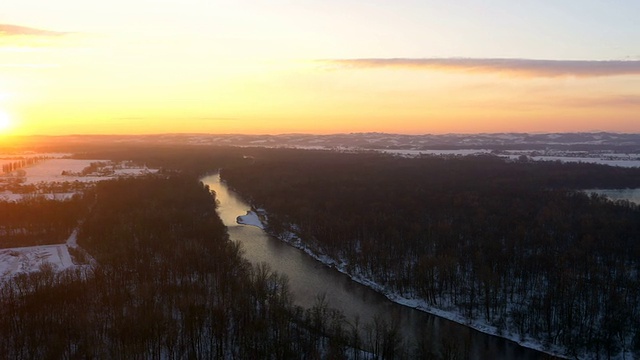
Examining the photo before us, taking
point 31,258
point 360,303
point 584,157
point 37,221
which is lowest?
point 360,303

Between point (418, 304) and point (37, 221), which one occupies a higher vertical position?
point (37, 221)

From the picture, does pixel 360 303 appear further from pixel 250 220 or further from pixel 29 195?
pixel 29 195

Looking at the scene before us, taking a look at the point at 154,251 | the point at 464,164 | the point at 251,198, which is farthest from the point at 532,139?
the point at 154,251

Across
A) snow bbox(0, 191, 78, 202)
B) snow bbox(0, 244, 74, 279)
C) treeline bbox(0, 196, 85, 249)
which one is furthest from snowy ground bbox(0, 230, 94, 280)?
snow bbox(0, 191, 78, 202)

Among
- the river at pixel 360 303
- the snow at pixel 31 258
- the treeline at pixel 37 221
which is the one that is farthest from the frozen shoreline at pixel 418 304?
the treeline at pixel 37 221

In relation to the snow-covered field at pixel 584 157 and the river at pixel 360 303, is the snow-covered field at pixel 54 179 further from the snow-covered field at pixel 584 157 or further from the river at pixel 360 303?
the snow-covered field at pixel 584 157

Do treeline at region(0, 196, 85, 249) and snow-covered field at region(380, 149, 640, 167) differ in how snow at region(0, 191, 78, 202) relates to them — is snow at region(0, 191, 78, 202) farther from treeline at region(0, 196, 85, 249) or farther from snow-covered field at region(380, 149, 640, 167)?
snow-covered field at region(380, 149, 640, 167)

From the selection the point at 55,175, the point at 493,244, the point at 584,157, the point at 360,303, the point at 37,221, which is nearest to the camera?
the point at 360,303

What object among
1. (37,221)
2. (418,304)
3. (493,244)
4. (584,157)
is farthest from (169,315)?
(584,157)
